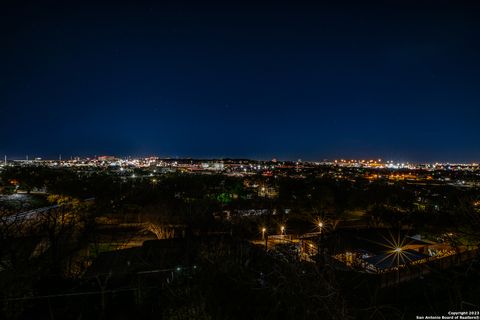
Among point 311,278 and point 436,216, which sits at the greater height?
point 311,278

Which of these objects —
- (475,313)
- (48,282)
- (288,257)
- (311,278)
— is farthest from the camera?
(48,282)

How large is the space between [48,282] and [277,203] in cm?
2934

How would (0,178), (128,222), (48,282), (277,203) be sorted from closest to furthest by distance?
(48,282), (128,222), (277,203), (0,178)

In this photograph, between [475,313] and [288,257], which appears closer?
[475,313]

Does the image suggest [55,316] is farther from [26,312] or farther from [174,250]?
[174,250]

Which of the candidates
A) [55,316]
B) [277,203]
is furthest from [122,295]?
[277,203]

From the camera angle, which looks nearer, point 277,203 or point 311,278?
point 311,278

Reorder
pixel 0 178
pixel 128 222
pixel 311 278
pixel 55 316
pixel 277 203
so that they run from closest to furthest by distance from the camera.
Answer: pixel 311 278
pixel 55 316
pixel 128 222
pixel 277 203
pixel 0 178

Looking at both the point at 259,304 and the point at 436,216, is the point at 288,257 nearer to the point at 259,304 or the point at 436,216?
the point at 259,304

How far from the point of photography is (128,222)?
83.7 ft

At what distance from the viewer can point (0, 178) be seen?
51.9 meters

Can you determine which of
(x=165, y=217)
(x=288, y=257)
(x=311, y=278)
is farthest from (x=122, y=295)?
(x=165, y=217)

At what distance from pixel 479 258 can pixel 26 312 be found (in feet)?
20.2

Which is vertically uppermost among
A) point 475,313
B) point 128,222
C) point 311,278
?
point 311,278
